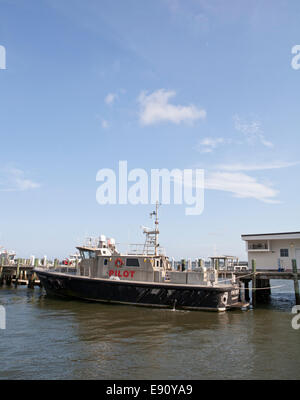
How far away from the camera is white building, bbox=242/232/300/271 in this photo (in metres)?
22.7


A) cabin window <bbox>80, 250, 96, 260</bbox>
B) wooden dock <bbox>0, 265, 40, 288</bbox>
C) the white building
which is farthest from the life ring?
wooden dock <bbox>0, 265, 40, 288</bbox>

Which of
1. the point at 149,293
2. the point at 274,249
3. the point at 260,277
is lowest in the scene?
the point at 149,293

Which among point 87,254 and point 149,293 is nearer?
point 149,293

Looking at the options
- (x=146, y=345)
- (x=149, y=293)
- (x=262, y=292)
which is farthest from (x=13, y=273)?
(x=146, y=345)

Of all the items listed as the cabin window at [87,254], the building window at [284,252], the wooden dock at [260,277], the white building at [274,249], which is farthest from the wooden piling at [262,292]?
the cabin window at [87,254]

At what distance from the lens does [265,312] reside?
18.3 m

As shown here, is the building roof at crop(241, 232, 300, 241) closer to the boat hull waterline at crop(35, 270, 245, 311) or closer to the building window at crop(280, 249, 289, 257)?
the building window at crop(280, 249, 289, 257)

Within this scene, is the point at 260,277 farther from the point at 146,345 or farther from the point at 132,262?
the point at 146,345

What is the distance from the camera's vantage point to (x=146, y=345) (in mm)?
10742

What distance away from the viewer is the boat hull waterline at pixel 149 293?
17344mm

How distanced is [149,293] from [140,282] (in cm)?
85

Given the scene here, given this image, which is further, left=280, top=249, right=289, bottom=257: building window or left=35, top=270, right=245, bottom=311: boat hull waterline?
A: left=280, top=249, right=289, bottom=257: building window

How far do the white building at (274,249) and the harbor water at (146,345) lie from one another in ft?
21.8

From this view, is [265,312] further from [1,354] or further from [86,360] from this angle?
[1,354]
